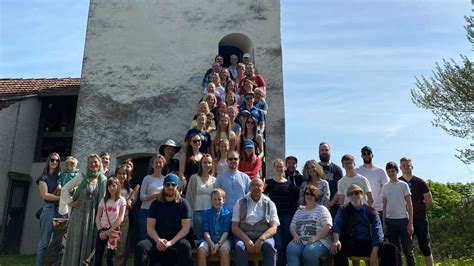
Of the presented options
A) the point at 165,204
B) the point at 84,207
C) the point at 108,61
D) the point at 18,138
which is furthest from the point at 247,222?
the point at 18,138

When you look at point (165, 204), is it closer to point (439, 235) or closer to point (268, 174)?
point (268, 174)

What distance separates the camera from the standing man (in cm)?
582

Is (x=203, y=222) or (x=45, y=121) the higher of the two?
(x=45, y=121)

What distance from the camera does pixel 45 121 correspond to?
46.3 feet

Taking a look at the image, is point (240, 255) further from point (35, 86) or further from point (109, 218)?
point (35, 86)

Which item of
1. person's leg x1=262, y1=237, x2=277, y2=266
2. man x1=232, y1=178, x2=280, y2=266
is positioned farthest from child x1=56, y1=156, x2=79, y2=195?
person's leg x1=262, y1=237, x2=277, y2=266

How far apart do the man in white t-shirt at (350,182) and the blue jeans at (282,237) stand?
84cm

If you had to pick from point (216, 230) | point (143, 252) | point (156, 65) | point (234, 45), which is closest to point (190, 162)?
point (216, 230)

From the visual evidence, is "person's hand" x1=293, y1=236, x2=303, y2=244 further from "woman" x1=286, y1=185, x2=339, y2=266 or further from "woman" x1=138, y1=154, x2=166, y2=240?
"woman" x1=138, y1=154, x2=166, y2=240

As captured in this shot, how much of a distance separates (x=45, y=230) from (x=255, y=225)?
3264 mm

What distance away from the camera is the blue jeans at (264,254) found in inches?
205

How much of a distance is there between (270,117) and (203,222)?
243 inches

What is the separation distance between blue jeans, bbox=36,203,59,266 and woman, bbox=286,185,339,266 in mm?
3491

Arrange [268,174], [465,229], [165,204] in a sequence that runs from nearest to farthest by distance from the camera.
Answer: [165,204] → [268,174] → [465,229]
